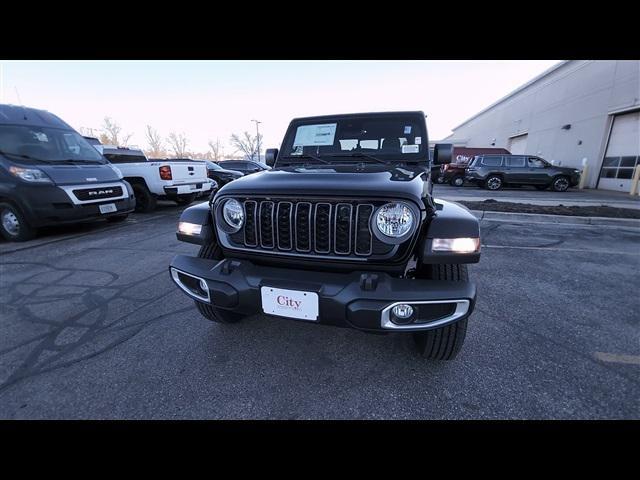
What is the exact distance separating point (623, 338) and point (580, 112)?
19.3m

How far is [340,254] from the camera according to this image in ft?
5.81

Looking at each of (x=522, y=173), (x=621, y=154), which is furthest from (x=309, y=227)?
(x=621, y=154)

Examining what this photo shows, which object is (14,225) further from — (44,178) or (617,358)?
(617,358)

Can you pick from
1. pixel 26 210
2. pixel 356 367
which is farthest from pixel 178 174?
pixel 356 367

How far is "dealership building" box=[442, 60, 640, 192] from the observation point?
12.9m

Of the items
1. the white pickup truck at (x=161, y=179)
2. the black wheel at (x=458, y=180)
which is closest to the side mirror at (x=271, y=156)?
the white pickup truck at (x=161, y=179)

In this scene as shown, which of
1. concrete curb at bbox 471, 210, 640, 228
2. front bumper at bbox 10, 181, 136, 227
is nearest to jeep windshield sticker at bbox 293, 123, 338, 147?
front bumper at bbox 10, 181, 136, 227

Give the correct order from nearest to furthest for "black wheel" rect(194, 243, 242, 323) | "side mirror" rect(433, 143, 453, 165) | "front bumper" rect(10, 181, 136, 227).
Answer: "black wheel" rect(194, 243, 242, 323), "side mirror" rect(433, 143, 453, 165), "front bumper" rect(10, 181, 136, 227)

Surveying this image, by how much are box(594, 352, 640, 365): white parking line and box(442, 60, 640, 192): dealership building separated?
15.7m

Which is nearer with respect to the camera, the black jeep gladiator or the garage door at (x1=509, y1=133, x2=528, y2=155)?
the black jeep gladiator

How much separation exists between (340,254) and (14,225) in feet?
21.7

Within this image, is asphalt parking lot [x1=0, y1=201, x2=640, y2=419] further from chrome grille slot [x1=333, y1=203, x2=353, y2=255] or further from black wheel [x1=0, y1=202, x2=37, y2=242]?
black wheel [x1=0, y1=202, x2=37, y2=242]
